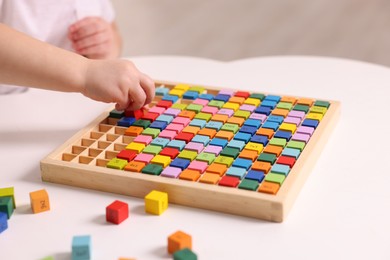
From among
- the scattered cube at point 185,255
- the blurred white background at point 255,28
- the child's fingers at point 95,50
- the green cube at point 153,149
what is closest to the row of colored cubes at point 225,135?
the green cube at point 153,149

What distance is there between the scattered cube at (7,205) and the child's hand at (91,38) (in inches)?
21.9

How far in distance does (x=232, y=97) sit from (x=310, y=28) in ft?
3.95

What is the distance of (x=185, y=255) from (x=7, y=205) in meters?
0.20

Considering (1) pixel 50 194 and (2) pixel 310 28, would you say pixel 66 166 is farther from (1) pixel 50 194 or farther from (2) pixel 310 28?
(2) pixel 310 28

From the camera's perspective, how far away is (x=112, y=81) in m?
0.81

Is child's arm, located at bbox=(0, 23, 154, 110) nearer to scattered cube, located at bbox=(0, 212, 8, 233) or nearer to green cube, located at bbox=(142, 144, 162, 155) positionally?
green cube, located at bbox=(142, 144, 162, 155)

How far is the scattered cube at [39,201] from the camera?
675 mm

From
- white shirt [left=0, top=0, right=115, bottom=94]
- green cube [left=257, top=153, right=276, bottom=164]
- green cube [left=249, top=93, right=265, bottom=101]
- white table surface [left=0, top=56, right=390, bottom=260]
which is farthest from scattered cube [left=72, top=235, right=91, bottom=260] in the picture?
white shirt [left=0, top=0, right=115, bottom=94]

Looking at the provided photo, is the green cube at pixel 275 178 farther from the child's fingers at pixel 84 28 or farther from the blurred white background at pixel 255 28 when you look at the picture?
the blurred white background at pixel 255 28

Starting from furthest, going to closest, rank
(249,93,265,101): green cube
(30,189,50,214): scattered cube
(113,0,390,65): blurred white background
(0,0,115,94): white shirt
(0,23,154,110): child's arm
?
(113,0,390,65): blurred white background
(0,0,115,94): white shirt
(249,93,265,101): green cube
(0,23,154,110): child's arm
(30,189,50,214): scattered cube

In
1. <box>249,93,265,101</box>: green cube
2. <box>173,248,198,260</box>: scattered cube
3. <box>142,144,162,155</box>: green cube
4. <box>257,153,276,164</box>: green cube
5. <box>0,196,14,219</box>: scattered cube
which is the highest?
<box>249,93,265,101</box>: green cube

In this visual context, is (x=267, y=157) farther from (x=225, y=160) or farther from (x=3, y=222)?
(x=3, y=222)

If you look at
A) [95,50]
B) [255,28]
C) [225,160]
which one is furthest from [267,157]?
[255,28]

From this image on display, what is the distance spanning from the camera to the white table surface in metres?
0.61
